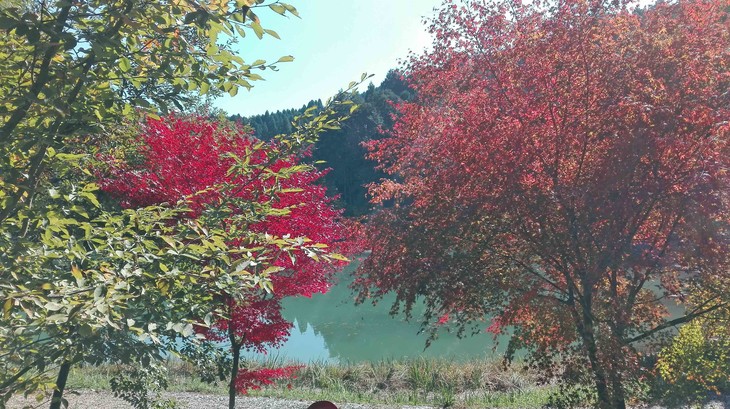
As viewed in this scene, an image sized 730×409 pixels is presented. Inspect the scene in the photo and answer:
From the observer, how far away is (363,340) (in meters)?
19.3

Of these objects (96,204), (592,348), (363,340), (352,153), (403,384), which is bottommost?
(403,384)

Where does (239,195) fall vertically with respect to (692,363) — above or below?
above

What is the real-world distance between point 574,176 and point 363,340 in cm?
1500

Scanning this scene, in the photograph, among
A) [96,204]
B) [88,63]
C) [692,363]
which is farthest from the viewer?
[692,363]

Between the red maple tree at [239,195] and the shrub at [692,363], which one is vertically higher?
the red maple tree at [239,195]

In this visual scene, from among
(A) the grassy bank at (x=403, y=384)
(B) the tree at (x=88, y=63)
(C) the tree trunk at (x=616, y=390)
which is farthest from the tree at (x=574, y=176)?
(A) the grassy bank at (x=403, y=384)

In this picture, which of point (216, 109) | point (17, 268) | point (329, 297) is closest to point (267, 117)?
point (329, 297)

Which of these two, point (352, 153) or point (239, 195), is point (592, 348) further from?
point (352, 153)

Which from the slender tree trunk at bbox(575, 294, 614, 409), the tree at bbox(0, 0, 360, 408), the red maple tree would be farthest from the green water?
the tree at bbox(0, 0, 360, 408)

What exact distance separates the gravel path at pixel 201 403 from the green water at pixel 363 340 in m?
3.43

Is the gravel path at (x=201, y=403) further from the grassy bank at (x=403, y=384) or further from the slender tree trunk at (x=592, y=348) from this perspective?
the slender tree trunk at (x=592, y=348)

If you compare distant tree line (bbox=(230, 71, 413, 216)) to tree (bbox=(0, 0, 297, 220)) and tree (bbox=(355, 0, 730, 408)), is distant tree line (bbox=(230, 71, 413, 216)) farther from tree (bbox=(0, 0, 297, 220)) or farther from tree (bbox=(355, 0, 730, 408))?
tree (bbox=(0, 0, 297, 220))

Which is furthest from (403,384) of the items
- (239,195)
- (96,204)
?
(96,204)

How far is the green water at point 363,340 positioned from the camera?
16.0m
